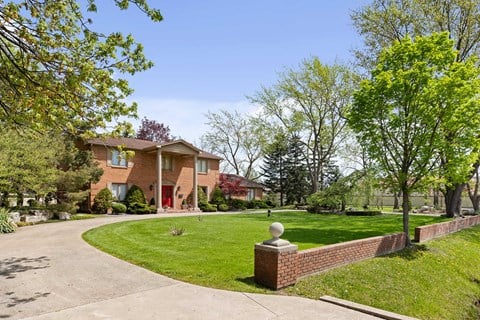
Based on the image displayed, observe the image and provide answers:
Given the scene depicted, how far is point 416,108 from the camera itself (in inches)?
474

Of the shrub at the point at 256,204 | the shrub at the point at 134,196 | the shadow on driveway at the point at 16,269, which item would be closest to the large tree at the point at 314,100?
the shrub at the point at 256,204

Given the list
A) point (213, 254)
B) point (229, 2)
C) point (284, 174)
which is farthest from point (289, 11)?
point (284, 174)

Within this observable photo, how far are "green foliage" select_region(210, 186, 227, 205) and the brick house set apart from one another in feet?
1.70

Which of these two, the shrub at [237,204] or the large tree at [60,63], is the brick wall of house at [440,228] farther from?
the shrub at [237,204]

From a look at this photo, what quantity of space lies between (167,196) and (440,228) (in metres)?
21.9

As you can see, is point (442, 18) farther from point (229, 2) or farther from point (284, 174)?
point (284, 174)

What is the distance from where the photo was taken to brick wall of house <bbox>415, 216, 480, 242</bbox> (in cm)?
1333

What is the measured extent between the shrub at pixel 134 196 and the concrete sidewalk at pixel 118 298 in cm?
1749

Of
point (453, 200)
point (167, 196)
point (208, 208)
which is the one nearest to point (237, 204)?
point (208, 208)

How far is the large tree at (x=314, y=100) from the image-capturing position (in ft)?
112

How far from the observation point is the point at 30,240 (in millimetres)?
12008

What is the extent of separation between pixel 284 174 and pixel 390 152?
33752 mm

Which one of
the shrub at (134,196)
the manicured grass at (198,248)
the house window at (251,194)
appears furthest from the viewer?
the house window at (251,194)

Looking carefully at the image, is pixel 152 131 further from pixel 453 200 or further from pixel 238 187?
pixel 453 200
